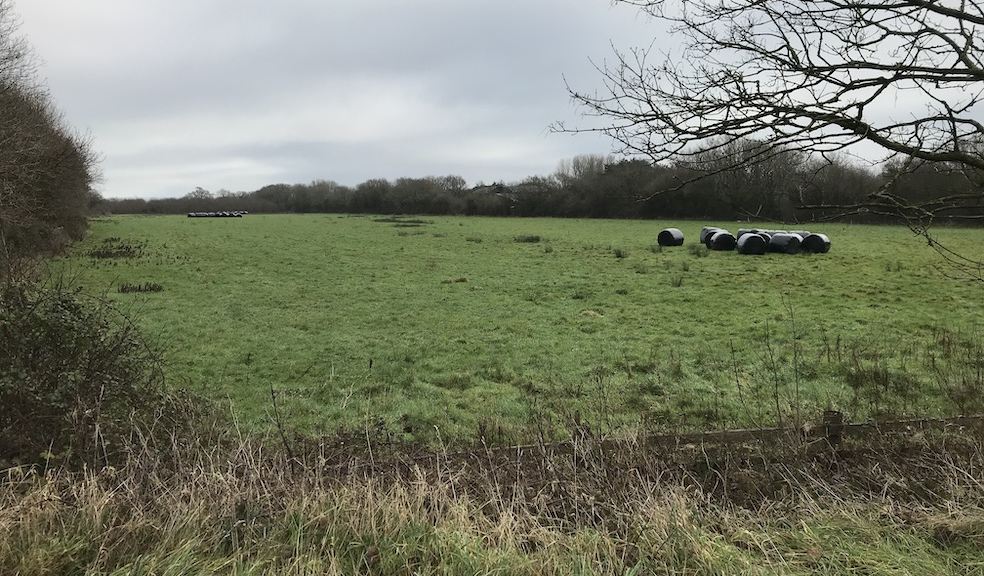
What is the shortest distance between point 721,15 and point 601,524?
3601 mm

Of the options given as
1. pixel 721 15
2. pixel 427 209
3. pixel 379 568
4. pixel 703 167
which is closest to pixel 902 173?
pixel 703 167

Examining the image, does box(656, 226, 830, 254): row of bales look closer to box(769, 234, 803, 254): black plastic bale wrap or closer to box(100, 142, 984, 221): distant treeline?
box(769, 234, 803, 254): black plastic bale wrap

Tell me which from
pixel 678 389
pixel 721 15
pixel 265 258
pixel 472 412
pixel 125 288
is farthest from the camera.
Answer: pixel 265 258

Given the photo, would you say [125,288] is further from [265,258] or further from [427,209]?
[427,209]

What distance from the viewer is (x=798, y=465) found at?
15.6ft

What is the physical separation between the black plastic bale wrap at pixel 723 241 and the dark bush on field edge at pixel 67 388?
28.5 metres

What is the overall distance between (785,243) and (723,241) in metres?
3.00

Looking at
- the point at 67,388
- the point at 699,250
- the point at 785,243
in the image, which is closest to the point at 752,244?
the point at 785,243

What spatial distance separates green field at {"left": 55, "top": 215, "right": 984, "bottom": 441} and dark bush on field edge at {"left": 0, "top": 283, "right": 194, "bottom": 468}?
2138 millimetres

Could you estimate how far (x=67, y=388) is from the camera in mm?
4707

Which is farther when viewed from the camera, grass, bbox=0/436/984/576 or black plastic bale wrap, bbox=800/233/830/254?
black plastic bale wrap, bbox=800/233/830/254

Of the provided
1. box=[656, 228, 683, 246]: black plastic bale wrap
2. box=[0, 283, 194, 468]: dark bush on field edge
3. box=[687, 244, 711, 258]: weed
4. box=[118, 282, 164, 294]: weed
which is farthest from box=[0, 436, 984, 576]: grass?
box=[656, 228, 683, 246]: black plastic bale wrap

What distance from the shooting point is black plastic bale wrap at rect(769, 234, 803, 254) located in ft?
89.8

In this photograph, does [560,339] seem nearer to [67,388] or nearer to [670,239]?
[67,388]
